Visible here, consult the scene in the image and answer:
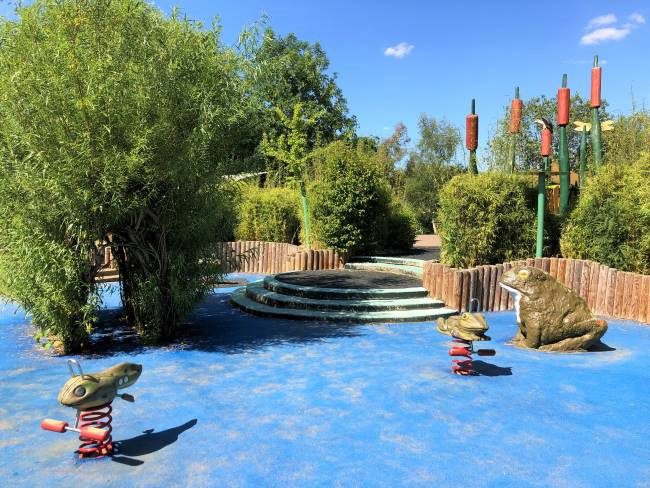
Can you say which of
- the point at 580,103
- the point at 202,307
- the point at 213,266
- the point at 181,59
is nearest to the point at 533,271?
the point at 213,266

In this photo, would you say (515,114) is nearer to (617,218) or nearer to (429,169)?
(617,218)

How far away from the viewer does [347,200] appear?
1390 centimetres

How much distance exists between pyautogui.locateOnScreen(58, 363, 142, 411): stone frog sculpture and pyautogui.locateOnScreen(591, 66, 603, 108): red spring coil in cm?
1290

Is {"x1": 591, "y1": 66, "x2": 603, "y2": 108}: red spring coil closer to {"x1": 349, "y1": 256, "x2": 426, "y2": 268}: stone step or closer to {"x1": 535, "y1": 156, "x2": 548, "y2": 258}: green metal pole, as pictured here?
{"x1": 535, "y1": 156, "x2": 548, "y2": 258}: green metal pole

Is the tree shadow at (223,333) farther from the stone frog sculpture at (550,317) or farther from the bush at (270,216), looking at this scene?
the bush at (270,216)

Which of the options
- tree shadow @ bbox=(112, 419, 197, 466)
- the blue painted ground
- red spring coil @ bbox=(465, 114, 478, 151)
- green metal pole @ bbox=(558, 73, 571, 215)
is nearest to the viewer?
the blue painted ground

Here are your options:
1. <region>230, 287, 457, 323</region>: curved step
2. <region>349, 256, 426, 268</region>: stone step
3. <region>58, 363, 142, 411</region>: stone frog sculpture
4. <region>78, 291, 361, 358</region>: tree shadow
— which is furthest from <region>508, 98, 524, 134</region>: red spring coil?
<region>58, 363, 142, 411</region>: stone frog sculpture

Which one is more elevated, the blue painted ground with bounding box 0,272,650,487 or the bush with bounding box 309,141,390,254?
the bush with bounding box 309,141,390,254

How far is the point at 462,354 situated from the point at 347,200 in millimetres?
8445

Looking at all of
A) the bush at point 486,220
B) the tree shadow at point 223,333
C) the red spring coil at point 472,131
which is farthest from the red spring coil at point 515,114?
the tree shadow at point 223,333

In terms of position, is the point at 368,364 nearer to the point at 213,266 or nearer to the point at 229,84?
the point at 213,266

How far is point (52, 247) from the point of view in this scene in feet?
21.8

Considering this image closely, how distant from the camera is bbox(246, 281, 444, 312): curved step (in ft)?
31.4

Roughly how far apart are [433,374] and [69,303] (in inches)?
195
